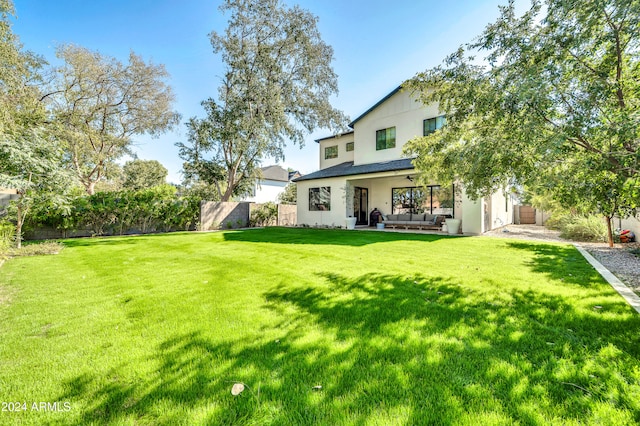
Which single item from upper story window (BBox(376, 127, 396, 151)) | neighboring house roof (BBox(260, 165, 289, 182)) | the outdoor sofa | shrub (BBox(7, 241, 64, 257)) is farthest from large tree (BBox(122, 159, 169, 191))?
the outdoor sofa

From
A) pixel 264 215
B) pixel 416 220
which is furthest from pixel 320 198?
pixel 416 220

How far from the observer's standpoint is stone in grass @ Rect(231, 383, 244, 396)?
6.05 feet

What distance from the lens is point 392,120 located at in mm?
15711

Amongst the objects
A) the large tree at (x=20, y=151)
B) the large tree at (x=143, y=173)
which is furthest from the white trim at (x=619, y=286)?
the large tree at (x=143, y=173)

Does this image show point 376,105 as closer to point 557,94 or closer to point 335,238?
point 335,238

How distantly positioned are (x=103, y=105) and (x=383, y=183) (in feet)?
62.3

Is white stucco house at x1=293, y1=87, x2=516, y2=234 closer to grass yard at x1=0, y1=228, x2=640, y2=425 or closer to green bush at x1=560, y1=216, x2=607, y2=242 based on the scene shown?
green bush at x1=560, y1=216, x2=607, y2=242

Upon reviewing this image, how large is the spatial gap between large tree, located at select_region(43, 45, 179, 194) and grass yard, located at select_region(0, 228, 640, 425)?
1627cm

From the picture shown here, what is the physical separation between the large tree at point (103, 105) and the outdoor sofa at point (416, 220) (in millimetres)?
16484

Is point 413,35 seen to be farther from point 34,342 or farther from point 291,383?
point 34,342

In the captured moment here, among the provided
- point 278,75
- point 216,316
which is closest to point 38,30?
point 278,75

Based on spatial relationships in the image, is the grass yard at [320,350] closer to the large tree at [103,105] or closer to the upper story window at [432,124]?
the upper story window at [432,124]

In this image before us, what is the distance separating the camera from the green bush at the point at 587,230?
32.8 ft

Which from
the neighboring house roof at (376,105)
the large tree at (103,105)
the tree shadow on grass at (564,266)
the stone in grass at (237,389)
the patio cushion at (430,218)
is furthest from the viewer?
the large tree at (103,105)
